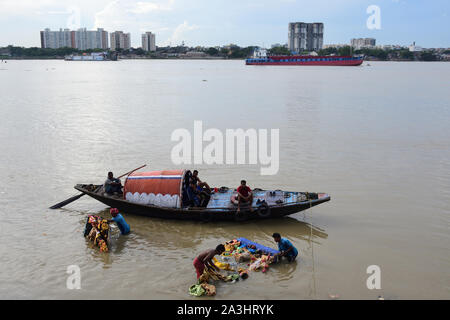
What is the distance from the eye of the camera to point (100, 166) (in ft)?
64.0

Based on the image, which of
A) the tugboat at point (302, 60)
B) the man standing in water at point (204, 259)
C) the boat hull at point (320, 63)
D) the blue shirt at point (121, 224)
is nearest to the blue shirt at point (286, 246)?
the man standing in water at point (204, 259)

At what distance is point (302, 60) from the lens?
133375mm

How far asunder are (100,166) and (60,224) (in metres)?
6.45

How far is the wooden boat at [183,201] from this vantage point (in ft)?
41.2

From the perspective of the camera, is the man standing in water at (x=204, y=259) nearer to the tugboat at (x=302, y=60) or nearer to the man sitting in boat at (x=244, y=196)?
the man sitting in boat at (x=244, y=196)

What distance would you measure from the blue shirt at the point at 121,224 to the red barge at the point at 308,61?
124 metres

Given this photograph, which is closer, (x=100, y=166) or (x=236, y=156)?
(x=100, y=166)

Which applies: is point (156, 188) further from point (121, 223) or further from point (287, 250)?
point (287, 250)

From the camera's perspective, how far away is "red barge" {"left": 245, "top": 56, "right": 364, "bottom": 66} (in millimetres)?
130125

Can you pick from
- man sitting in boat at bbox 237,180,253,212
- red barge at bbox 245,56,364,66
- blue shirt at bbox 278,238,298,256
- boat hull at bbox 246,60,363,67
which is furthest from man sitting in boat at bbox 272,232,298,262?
boat hull at bbox 246,60,363,67

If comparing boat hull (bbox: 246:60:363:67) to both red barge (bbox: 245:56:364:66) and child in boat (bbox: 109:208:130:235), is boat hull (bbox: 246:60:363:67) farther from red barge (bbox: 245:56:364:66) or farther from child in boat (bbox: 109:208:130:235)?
child in boat (bbox: 109:208:130:235)

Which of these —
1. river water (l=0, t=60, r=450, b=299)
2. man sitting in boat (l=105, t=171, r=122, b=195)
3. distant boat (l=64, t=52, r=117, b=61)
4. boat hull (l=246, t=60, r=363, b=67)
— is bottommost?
river water (l=0, t=60, r=450, b=299)
